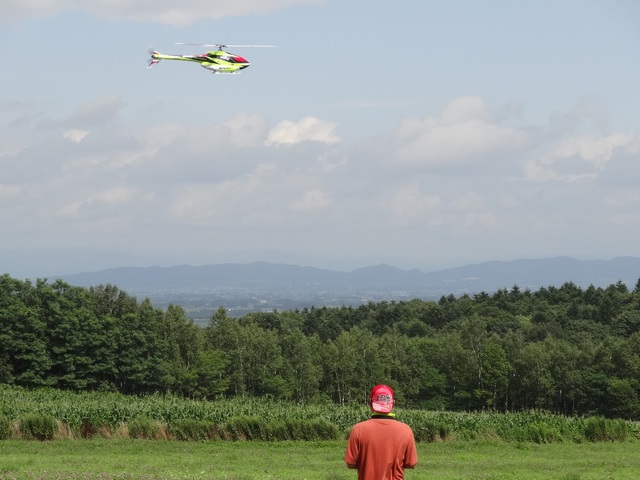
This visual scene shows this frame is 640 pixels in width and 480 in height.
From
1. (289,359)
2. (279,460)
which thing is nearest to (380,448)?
(279,460)

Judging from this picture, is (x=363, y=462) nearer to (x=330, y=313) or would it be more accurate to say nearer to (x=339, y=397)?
(x=339, y=397)

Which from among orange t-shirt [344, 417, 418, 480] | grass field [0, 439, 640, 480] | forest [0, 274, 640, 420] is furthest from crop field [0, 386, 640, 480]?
forest [0, 274, 640, 420]

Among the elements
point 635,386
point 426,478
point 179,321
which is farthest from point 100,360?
point 426,478

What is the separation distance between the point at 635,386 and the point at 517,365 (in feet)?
50.6

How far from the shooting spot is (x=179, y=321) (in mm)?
91875

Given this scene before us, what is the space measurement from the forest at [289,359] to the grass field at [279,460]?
43.2 metres

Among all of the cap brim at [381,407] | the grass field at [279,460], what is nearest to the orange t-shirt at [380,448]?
the cap brim at [381,407]

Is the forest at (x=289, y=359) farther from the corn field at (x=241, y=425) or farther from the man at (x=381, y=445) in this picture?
the man at (x=381, y=445)

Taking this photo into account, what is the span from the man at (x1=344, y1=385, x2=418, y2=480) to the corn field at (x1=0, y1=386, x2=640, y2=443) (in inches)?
1174

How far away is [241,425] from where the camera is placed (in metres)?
40.5

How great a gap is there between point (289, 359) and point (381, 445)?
293 ft

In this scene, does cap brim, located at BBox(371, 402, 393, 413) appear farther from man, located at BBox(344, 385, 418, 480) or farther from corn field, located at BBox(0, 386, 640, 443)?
corn field, located at BBox(0, 386, 640, 443)

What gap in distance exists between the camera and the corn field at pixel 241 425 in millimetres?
40125

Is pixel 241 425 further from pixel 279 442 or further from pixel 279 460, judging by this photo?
pixel 279 460
